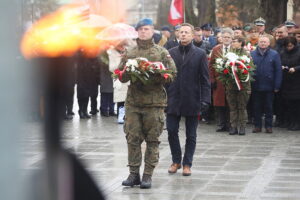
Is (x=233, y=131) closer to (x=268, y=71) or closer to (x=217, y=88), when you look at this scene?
(x=217, y=88)

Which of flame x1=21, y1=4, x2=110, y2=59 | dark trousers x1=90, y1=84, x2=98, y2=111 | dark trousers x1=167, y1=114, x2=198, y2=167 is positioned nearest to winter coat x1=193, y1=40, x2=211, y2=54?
dark trousers x1=90, y1=84, x2=98, y2=111

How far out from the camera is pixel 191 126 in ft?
28.2

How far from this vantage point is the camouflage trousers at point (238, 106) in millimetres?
12984

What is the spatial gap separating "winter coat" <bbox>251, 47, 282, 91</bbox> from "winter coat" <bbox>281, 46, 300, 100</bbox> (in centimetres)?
54

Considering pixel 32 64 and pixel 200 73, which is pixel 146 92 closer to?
pixel 200 73

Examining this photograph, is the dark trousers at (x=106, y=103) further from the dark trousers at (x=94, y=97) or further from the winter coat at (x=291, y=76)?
the winter coat at (x=291, y=76)

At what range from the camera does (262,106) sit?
13625 mm

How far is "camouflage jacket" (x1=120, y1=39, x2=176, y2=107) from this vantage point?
7.68m

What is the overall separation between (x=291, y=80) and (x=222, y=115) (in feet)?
4.80

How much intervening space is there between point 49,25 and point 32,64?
0.29 ft

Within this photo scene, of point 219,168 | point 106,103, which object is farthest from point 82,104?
point 219,168

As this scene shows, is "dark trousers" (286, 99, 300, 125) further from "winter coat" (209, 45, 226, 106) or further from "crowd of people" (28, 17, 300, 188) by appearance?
"winter coat" (209, 45, 226, 106)

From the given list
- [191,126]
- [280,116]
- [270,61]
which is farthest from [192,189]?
[280,116]

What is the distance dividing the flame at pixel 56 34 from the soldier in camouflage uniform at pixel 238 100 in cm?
1173
